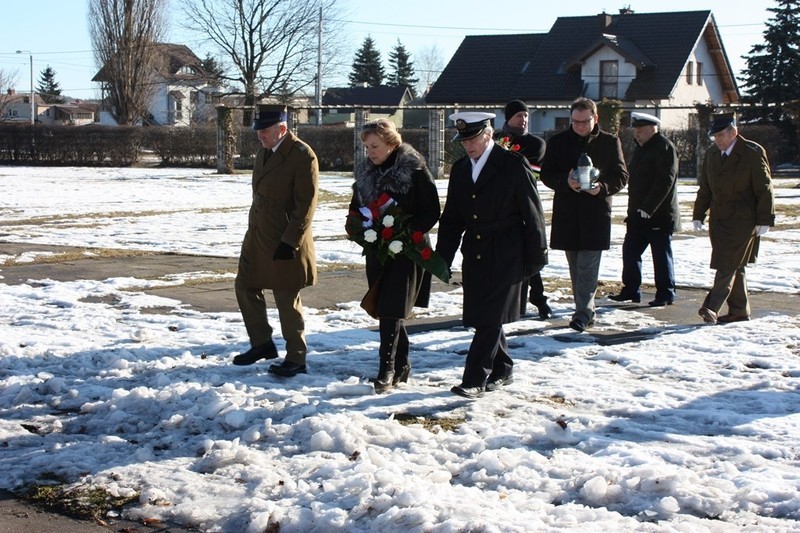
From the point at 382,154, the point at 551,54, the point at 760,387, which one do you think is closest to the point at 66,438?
the point at 382,154

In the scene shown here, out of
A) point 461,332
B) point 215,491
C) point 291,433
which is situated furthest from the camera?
point 461,332

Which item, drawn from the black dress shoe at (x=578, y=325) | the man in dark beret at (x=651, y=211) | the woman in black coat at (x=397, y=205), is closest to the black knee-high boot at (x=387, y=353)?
the woman in black coat at (x=397, y=205)

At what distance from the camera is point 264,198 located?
7.45 meters

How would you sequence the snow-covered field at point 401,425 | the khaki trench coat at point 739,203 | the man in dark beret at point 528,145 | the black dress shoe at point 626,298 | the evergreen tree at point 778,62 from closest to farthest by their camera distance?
the snow-covered field at point 401,425
the khaki trench coat at point 739,203
the man in dark beret at point 528,145
the black dress shoe at point 626,298
the evergreen tree at point 778,62

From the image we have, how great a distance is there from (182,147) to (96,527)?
43.3m

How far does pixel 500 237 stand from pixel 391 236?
699 mm

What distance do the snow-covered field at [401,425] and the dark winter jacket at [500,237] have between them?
0.60 meters

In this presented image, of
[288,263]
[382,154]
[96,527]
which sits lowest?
[96,527]

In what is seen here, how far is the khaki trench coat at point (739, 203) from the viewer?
363 inches

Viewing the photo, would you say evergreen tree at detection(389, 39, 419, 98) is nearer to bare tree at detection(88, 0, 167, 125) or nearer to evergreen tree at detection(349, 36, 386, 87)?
evergreen tree at detection(349, 36, 386, 87)

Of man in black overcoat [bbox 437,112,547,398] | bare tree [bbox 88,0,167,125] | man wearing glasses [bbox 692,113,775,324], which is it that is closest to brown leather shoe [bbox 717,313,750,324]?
man wearing glasses [bbox 692,113,775,324]

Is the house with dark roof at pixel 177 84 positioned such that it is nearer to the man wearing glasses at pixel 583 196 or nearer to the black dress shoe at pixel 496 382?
the man wearing glasses at pixel 583 196

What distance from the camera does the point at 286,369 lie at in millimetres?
7328

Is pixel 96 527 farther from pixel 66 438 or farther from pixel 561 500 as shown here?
pixel 561 500
